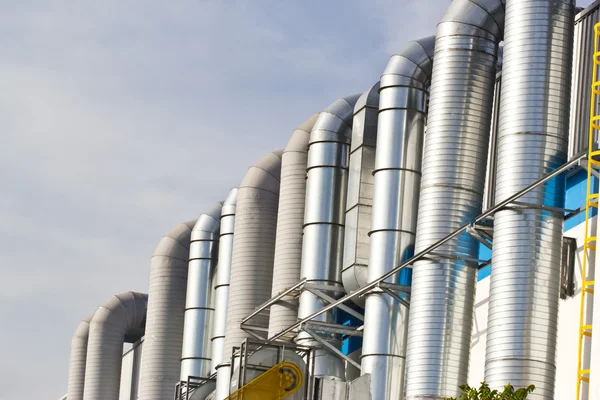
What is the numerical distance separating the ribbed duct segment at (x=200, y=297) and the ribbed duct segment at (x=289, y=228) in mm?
5297

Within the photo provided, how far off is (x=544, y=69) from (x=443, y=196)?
3.08 meters

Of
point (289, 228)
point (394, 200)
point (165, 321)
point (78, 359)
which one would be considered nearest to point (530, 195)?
point (394, 200)

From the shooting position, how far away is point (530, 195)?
19984 mm

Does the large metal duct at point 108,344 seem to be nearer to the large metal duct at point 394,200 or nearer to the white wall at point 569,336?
the large metal duct at point 394,200

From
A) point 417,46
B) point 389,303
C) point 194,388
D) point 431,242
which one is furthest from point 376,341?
point 194,388

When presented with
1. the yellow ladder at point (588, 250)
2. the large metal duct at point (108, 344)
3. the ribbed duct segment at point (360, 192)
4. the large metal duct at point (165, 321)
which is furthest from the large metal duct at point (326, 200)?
the large metal duct at point (108, 344)

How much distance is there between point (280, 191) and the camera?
97.7 ft

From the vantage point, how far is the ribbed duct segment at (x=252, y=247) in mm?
30531

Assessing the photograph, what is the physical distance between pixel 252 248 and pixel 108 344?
11.7 meters

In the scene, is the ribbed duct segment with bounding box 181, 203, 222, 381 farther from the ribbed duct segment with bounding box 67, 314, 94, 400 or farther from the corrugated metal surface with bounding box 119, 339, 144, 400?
the ribbed duct segment with bounding box 67, 314, 94, 400

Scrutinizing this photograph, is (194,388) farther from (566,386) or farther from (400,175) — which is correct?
(566,386)

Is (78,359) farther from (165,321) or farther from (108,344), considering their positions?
(165,321)

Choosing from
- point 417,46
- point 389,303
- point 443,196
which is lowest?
point 389,303

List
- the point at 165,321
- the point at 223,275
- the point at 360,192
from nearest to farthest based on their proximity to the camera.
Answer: the point at 360,192, the point at 223,275, the point at 165,321
